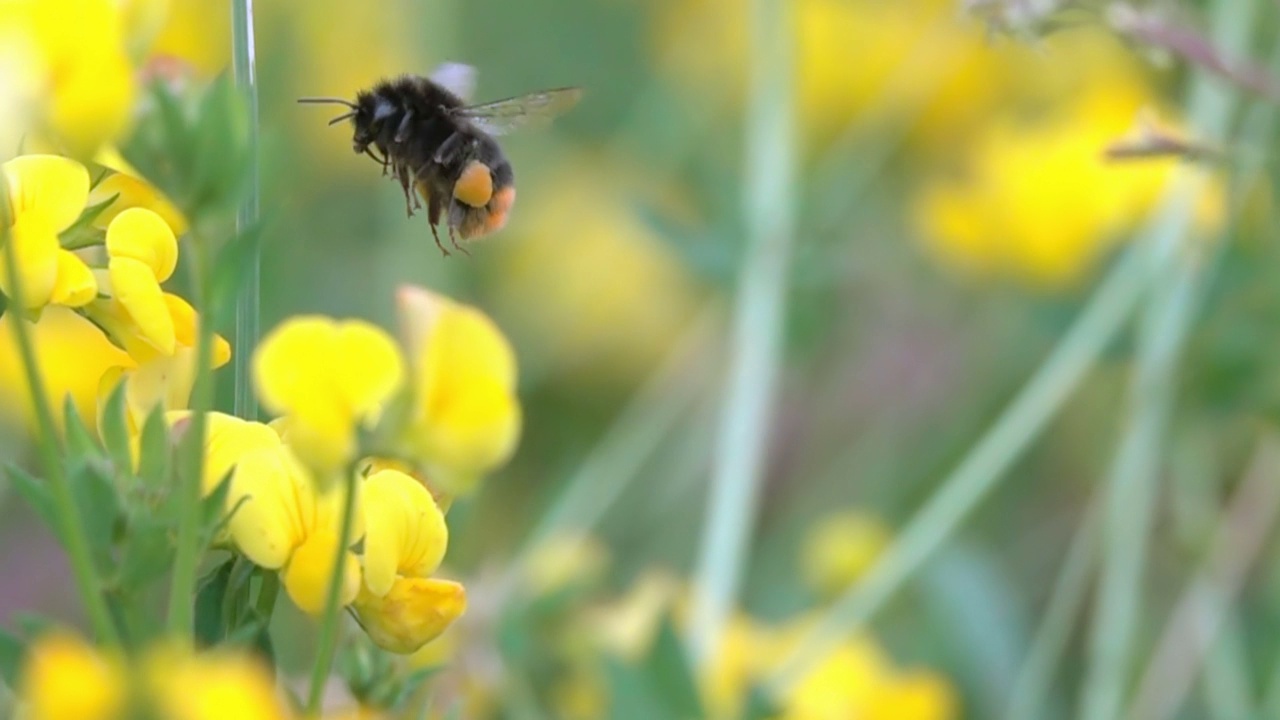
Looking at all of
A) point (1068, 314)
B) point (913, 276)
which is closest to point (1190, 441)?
point (1068, 314)

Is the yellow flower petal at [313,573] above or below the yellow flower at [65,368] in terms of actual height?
above

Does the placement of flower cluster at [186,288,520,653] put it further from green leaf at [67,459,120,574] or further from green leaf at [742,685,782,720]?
green leaf at [742,685,782,720]

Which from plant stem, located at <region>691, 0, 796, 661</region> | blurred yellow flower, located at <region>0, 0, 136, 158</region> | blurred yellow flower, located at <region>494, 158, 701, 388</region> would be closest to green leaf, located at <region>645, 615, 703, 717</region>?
plant stem, located at <region>691, 0, 796, 661</region>

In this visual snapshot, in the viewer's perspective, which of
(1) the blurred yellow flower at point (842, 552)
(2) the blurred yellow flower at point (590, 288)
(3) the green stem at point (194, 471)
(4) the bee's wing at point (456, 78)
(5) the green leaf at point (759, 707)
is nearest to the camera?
(3) the green stem at point (194, 471)

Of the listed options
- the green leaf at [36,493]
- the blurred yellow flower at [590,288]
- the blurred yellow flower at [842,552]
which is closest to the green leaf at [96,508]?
the green leaf at [36,493]

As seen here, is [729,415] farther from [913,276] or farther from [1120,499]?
[913,276]

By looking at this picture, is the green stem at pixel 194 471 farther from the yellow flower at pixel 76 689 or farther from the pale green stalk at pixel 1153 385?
the pale green stalk at pixel 1153 385

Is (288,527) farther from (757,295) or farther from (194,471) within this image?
(757,295)

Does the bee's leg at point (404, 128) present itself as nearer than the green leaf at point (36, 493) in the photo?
No
